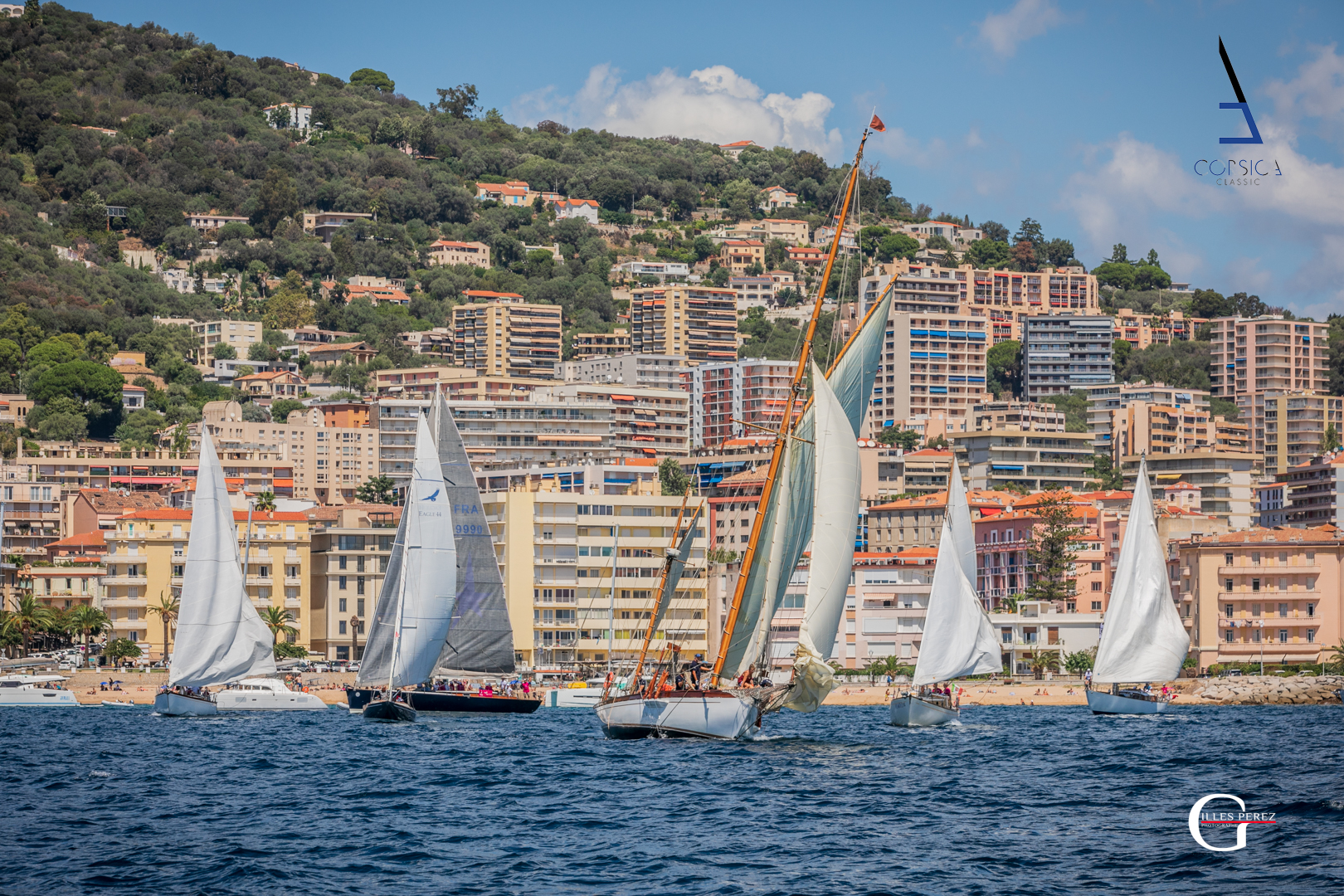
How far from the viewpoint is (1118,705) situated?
74.4 metres

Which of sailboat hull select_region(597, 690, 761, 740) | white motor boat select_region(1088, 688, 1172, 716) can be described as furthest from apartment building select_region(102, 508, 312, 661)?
sailboat hull select_region(597, 690, 761, 740)

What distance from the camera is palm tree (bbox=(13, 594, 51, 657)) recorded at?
106000 mm

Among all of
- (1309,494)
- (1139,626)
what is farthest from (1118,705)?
(1309,494)

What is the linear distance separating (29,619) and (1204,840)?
88.6 meters

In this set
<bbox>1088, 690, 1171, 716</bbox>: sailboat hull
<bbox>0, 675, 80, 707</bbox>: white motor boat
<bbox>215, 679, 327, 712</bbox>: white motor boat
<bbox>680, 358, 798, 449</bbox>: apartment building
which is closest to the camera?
<bbox>1088, 690, 1171, 716</bbox>: sailboat hull

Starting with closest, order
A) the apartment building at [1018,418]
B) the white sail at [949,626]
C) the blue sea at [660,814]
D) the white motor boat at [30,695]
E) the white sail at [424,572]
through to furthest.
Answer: the blue sea at [660,814] < the white sail at [424,572] < the white sail at [949,626] < the white motor boat at [30,695] < the apartment building at [1018,418]

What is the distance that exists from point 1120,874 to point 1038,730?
38.0 metres

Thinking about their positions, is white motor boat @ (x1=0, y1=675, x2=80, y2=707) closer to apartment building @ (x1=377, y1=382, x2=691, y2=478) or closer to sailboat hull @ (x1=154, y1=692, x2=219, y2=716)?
sailboat hull @ (x1=154, y1=692, x2=219, y2=716)

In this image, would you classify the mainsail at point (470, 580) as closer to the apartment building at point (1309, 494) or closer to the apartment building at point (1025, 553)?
the apartment building at point (1025, 553)

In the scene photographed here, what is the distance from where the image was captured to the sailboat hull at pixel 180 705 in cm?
7156

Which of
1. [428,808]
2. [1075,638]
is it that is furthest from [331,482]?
[428,808]

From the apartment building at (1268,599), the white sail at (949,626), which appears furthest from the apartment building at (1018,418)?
the white sail at (949,626)

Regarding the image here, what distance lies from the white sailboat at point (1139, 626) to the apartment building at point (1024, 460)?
8897cm

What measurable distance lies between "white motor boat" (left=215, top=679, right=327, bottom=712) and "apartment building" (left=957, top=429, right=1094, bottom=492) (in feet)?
312
